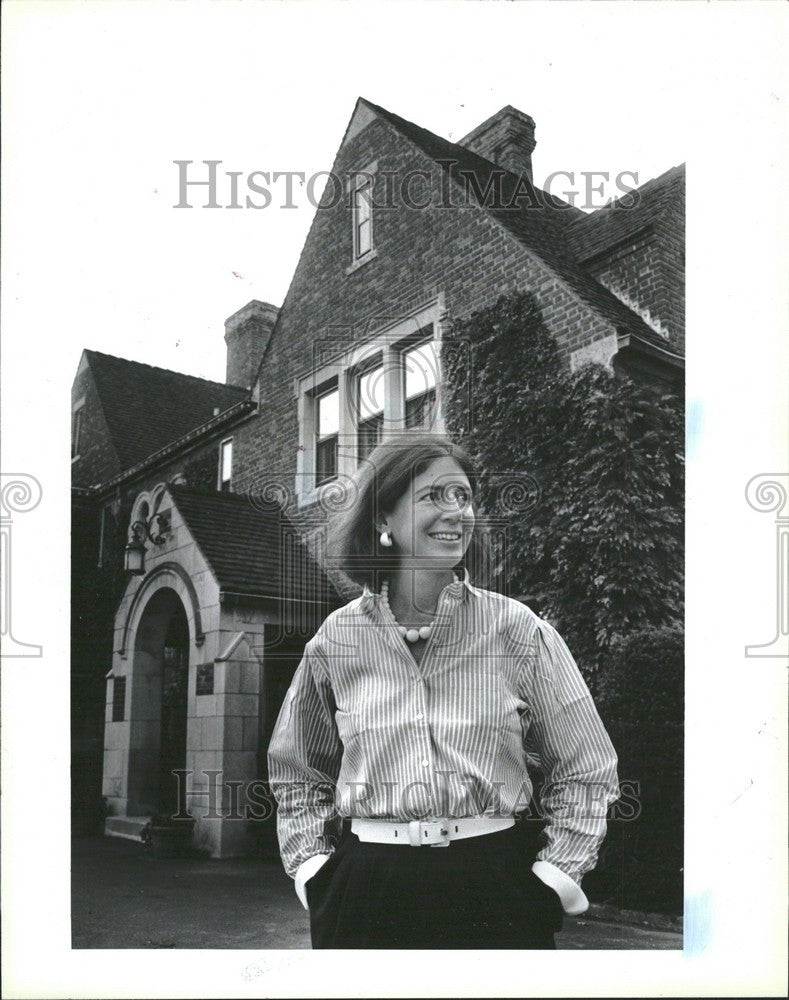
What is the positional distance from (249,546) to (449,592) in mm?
1459

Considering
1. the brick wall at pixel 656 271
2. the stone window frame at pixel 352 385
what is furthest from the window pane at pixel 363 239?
the brick wall at pixel 656 271

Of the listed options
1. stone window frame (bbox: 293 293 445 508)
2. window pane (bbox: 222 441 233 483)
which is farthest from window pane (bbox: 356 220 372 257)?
window pane (bbox: 222 441 233 483)

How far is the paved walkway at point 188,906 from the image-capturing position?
3.98 metres

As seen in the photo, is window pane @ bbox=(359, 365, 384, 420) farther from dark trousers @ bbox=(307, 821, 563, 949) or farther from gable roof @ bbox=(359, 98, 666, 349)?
dark trousers @ bbox=(307, 821, 563, 949)

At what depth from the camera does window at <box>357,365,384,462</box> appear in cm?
434

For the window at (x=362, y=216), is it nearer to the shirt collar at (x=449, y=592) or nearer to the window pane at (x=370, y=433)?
the window pane at (x=370, y=433)

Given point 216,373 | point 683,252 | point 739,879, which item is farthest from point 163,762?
point 683,252

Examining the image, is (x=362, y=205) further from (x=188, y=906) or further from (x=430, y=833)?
(x=188, y=906)

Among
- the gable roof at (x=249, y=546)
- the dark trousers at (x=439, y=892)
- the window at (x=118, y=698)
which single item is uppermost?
the gable roof at (x=249, y=546)

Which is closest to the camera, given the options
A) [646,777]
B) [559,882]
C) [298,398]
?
[559,882]

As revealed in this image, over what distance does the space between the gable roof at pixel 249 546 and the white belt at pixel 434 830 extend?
46.0 inches

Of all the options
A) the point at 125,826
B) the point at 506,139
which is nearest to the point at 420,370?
the point at 506,139

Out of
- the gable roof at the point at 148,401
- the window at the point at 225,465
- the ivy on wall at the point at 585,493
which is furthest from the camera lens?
the window at the point at 225,465

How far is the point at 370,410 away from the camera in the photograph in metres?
4.38
